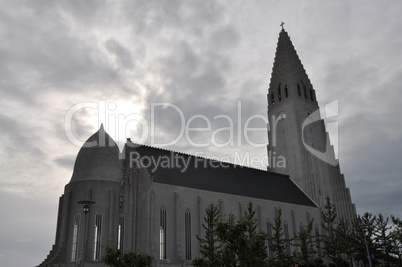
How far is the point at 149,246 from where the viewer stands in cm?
4725

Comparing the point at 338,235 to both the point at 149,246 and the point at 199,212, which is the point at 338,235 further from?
the point at 149,246

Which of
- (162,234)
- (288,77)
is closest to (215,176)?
(162,234)

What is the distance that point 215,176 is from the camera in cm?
6259

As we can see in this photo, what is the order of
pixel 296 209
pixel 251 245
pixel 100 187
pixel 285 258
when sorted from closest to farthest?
1. pixel 251 245
2. pixel 285 258
3. pixel 100 187
4. pixel 296 209

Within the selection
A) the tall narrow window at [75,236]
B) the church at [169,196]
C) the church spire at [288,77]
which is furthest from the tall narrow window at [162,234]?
the church spire at [288,77]

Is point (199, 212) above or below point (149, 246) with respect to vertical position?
above

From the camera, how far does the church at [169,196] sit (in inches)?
1960

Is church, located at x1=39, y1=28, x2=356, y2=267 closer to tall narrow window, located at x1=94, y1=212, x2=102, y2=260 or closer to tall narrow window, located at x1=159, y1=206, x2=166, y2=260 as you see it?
tall narrow window, located at x1=94, y1=212, x2=102, y2=260

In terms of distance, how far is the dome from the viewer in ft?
178

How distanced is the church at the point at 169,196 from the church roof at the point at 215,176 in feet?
0.67

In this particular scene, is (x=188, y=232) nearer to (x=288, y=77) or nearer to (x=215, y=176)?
(x=215, y=176)

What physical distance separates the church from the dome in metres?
0.14

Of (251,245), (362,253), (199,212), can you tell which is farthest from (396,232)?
(251,245)

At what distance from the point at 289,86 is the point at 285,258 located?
144 ft
